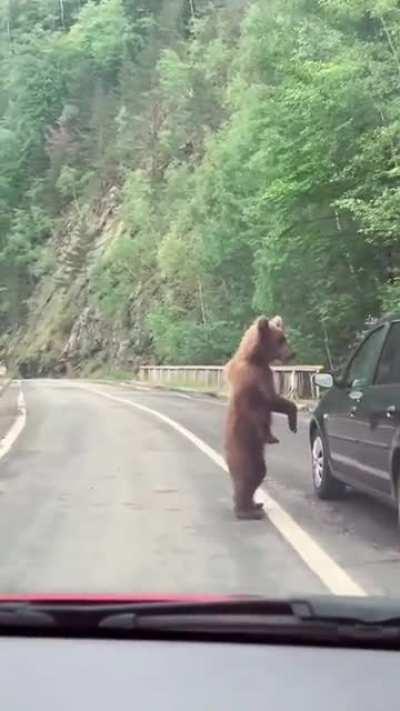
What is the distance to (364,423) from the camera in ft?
27.6

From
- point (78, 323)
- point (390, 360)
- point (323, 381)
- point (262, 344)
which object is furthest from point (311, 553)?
point (78, 323)

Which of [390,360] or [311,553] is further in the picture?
[390,360]

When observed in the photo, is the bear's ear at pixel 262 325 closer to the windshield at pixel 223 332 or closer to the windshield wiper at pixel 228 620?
the windshield at pixel 223 332

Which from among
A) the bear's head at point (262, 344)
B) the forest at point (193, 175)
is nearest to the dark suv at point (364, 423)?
the bear's head at point (262, 344)

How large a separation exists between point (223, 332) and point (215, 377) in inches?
281

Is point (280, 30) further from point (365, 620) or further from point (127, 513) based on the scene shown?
point (365, 620)

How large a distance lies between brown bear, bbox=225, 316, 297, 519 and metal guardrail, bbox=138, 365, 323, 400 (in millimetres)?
1245

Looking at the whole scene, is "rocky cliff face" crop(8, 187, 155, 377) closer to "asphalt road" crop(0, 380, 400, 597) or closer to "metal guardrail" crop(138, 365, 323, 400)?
"metal guardrail" crop(138, 365, 323, 400)

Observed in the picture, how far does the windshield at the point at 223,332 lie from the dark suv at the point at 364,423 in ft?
0.10

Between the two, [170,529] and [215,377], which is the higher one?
[215,377]

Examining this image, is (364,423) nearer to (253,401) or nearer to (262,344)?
(253,401)

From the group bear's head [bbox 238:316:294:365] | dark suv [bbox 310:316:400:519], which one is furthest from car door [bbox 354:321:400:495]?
bear's head [bbox 238:316:294:365]

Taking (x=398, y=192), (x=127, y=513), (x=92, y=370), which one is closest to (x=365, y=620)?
(x=127, y=513)

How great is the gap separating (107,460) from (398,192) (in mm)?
10879
